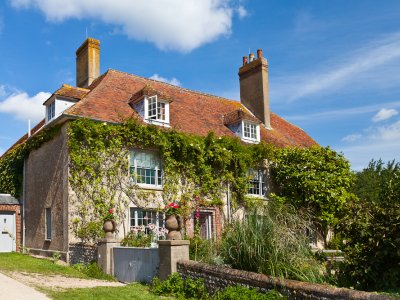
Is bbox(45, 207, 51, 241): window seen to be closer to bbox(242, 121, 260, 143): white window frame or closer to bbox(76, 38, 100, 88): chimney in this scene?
bbox(76, 38, 100, 88): chimney

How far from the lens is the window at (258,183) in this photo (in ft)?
70.4

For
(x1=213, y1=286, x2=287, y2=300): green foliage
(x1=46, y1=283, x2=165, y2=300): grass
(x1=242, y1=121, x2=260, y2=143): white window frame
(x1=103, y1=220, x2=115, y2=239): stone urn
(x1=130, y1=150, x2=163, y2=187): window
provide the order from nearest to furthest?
1. (x1=213, y1=286, x2=287, y2=300): green foliage
2. (x1=46, y1=283, x2=165, y2=300): grass
3. (x1=103, y1=220, x2=115, y2=239): stone urn
4. (x1=130, y1=150, x2=163, y2=187): window
5. (x1=242, y1=121, x2=260, y2=143): white window frame

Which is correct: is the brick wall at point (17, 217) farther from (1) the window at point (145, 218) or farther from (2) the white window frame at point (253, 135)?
(2) the white window frame at point (253, 135)

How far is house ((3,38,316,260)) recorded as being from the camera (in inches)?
683

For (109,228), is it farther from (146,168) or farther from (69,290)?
(146,168)

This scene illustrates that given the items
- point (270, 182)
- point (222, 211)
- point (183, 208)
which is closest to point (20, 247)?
point (183, 208)

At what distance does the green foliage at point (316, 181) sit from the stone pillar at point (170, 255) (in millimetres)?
10584

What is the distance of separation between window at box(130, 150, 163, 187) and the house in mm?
41

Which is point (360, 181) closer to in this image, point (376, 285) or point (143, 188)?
point (143, 188)

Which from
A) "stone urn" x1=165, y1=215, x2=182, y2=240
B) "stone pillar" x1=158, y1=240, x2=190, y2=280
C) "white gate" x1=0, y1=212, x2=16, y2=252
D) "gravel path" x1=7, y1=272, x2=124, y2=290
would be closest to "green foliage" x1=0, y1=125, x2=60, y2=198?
"white gate" x1=0, y1=212, x2=16, y2=252

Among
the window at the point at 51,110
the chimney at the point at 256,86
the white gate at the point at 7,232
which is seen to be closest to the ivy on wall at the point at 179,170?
the window at the point at 51,110

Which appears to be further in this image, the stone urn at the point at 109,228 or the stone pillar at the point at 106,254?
the stone urn at the point at 109,228

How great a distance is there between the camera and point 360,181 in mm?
29344

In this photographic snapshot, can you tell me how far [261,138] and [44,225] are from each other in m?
11.5
